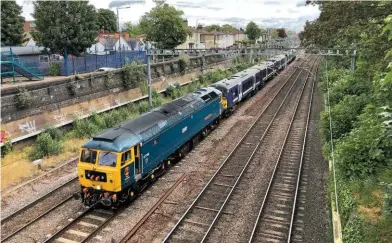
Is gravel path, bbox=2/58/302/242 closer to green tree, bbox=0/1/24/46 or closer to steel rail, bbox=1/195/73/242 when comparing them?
steel rail, bbox=1/195/73/242

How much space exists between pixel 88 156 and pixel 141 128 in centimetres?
264

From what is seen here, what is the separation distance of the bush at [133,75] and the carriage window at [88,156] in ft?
64.9

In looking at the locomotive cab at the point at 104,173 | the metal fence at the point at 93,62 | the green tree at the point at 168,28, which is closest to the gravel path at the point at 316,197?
the locomotive cab at the point at 104,173

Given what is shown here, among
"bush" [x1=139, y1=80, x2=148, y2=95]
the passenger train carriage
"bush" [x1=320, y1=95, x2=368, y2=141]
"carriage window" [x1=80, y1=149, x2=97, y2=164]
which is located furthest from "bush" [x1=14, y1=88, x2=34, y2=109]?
"bush" [x1=320, y1=95, x2=368, y2=141]

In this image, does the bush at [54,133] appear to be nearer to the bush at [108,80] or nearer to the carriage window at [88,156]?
the bush at [108,80]

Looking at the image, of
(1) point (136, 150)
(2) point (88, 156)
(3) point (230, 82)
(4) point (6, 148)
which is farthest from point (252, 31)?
(2) point (88, 156)

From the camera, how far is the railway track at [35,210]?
→ 1302 cm

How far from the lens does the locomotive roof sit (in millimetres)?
13625

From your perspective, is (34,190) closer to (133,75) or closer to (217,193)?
(217,193)

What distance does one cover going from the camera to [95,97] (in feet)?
95.3

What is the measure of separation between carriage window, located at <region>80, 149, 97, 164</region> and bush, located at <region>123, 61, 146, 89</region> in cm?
1978

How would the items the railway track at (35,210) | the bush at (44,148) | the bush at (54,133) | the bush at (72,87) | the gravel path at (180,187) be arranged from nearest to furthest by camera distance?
the gravel path at (180,187)
the railway track at (35,210)
the bush at (44,148)
the bush at (54,133)
the bush at (72,87)

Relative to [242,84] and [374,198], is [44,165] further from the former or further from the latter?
[242,84]

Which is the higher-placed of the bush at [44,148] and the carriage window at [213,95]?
the carriage window at [213,95]
